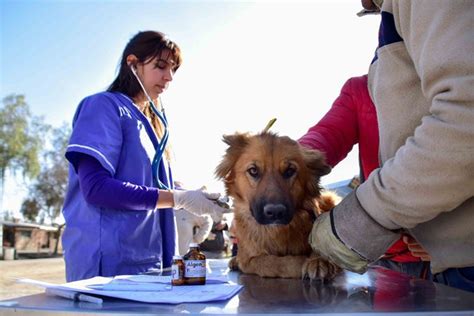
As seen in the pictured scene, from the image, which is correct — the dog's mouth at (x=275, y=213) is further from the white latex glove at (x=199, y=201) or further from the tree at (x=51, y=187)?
the tree at (x=51, y=187)

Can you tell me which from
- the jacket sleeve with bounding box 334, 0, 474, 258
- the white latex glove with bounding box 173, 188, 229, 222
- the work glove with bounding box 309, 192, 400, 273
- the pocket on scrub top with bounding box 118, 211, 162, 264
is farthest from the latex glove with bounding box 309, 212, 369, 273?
the white latex glove with bounding box 173, 188, 229, 222

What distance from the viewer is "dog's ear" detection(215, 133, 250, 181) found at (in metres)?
3.12

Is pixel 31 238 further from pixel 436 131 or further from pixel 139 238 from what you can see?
pixel 436 131

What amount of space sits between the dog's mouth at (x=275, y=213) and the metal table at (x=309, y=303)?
2.69 ft

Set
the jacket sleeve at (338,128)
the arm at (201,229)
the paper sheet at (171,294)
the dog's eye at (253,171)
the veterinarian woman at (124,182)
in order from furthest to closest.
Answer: the arm at (201,229) < the dog's eye at (253,171) < the jacket sleeve at (338,128) < the veterinarian woman at (124,182) < the paper sheet at (171,294)

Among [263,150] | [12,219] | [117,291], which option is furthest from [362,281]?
[12,219]

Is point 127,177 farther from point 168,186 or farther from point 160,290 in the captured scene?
point 160,290

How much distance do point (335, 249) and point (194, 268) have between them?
54 cm

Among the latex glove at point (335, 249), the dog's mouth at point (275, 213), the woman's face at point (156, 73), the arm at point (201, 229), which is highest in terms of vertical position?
the woman's face at point (156, 73)

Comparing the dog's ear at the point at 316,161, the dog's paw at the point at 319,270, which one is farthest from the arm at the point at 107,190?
the dog's paw at the point at 319,270

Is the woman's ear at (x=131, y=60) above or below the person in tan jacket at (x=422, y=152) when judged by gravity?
above

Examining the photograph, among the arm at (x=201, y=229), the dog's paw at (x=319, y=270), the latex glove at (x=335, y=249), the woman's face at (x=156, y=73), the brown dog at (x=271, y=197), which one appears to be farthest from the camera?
the arm at (x=201, y=229)

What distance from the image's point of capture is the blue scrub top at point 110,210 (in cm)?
263

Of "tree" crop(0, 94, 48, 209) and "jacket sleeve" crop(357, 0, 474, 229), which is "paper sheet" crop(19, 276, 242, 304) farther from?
"tree" crop(0, 94, 48, 209)
